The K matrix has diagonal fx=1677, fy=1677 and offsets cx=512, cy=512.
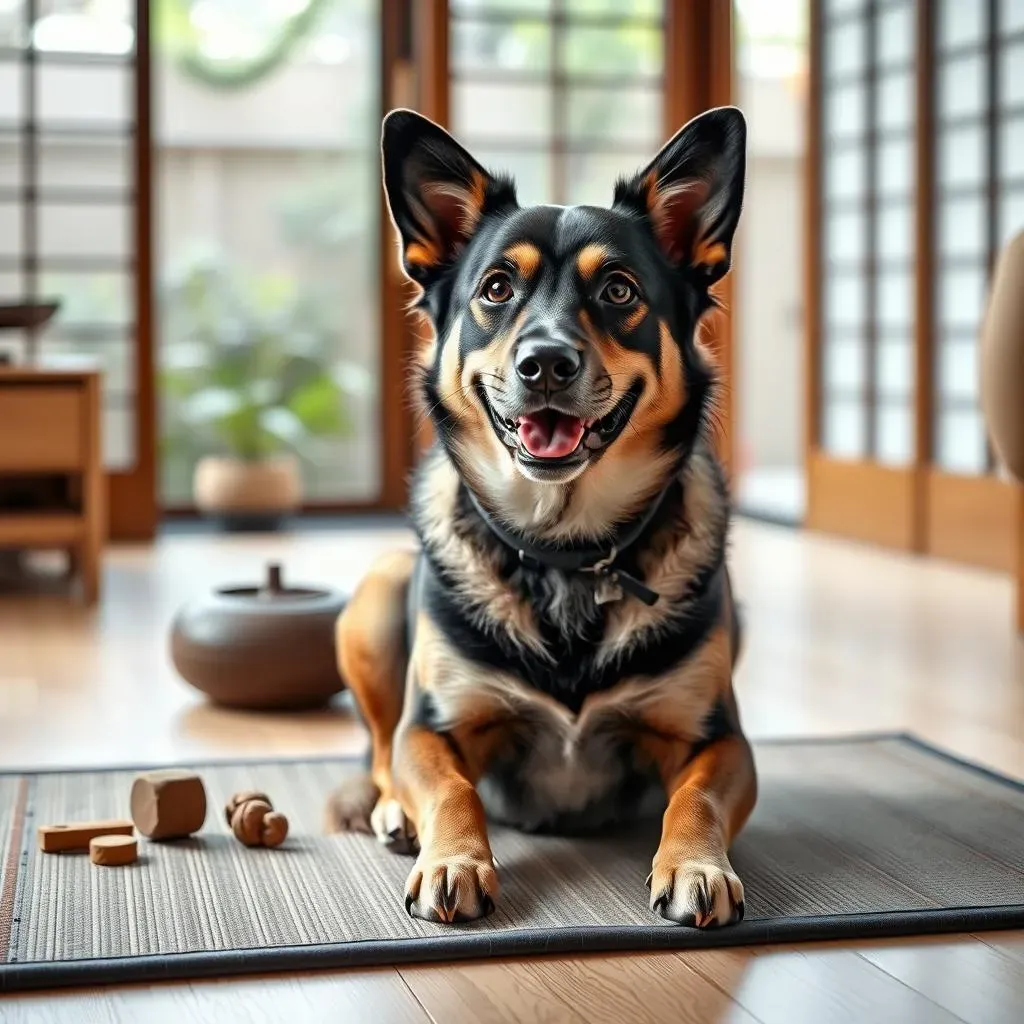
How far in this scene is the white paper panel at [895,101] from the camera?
5.89 meters

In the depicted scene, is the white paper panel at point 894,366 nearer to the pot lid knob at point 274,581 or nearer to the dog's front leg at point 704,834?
the pot lid knob at point 274,581

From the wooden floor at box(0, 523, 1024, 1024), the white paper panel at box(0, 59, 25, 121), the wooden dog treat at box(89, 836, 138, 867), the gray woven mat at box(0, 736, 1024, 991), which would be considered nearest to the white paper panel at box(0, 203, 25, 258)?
the white paper panel at box(0, 59, 25, 121)

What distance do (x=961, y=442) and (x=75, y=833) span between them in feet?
13.4

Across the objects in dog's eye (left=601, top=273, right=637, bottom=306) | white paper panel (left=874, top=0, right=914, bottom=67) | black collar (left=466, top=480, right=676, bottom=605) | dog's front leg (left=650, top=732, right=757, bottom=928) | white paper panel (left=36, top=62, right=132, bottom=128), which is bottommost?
dog's front leg (left=650, top=732, right=757, bottom=928)

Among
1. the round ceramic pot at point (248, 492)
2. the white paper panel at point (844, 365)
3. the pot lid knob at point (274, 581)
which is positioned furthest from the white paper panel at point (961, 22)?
the pot lid knob at point (274, 581)

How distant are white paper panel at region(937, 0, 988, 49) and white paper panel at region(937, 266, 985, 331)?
29.4 inches

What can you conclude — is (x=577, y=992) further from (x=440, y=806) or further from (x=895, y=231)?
(x=895, y=231)

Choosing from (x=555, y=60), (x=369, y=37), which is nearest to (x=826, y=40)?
(x=555, y=60)

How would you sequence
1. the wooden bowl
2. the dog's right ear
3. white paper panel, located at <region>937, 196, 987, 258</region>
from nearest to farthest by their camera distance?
the dog's right ear < the wooden bowl < white paper panel, located at <region>937, 196, 987, 258</region>

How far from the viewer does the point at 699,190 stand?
2162 mm

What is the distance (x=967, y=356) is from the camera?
563 cm

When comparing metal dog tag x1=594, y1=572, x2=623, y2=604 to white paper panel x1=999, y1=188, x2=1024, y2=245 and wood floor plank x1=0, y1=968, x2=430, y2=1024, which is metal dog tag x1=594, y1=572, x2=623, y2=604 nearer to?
wood floor plank x1=0, y1=968, x2=430, y2=1024

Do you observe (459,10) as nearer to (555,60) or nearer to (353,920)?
(555,60)

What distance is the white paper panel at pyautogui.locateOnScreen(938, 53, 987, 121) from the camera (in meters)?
5.45
